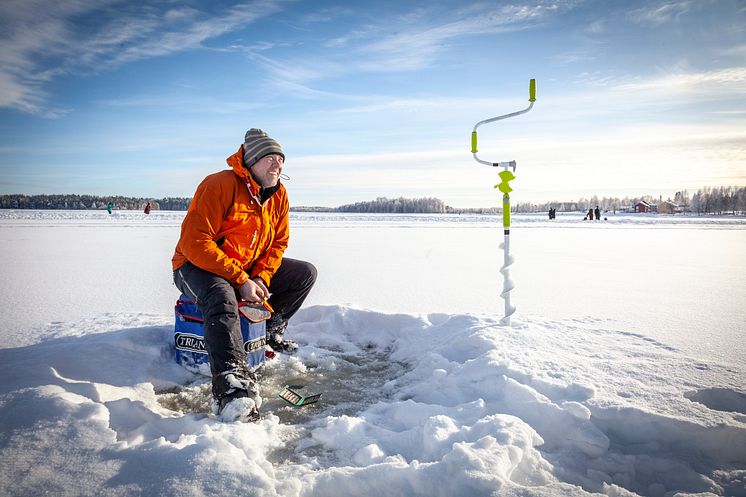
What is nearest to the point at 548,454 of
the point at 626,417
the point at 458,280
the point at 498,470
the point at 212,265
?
the point at 498,470

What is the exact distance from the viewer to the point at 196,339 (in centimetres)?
289

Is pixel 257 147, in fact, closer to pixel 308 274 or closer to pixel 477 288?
pixel 308 274

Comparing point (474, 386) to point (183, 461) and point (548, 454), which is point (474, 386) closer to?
point (548, 454)

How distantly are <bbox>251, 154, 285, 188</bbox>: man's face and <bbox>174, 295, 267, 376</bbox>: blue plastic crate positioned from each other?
97 cm

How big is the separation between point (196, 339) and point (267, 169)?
132 centimetres

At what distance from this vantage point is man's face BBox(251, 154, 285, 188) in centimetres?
285

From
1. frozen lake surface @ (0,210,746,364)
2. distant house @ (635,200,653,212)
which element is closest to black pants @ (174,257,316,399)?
frozen lake surface @ (0,210,746,364)

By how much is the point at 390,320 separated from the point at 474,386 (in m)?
1.63

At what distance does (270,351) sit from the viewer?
328cm

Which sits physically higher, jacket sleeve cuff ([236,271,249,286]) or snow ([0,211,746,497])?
jacket sleeve cuff ([236,271,249,286])

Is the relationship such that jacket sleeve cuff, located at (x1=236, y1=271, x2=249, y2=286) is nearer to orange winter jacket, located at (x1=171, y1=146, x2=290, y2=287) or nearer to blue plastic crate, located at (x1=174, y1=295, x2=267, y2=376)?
orange winter jacket, located at (x1=171, y1=146, x2=290, y2=287)

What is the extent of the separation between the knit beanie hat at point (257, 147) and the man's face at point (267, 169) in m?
0.03

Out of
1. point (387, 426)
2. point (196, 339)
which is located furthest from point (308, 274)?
point (387, 426)

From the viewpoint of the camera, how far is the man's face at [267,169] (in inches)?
112
